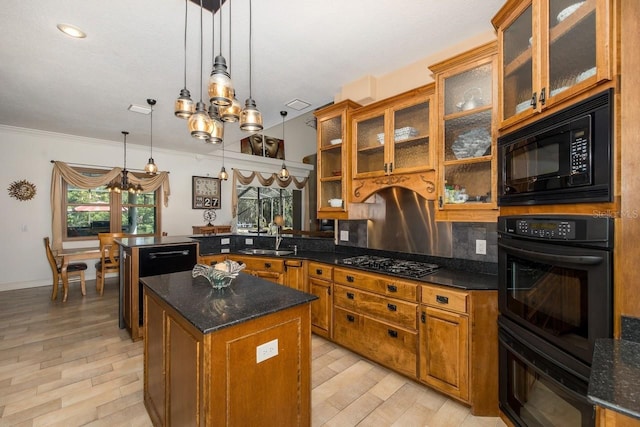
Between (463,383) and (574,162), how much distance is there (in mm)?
1618

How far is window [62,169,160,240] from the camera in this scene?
18.8ft

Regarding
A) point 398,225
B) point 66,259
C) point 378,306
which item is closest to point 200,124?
point 378,306

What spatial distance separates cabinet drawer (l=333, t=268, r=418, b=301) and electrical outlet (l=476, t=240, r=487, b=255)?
0.68 m

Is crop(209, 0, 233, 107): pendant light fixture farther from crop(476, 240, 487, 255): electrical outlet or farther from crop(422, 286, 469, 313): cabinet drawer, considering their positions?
crop(476, 240, 487, 255): electrical outlet

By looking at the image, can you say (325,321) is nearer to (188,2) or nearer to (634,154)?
(634,154)

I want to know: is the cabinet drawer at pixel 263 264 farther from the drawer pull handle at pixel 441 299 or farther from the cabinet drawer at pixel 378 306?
the drawer pull handle at pixel 441 299

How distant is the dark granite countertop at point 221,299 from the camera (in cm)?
130

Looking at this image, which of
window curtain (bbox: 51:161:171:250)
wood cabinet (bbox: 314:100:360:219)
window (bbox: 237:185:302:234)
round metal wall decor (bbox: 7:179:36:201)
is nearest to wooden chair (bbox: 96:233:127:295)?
window curtain (bbox: 51:161:171:250)

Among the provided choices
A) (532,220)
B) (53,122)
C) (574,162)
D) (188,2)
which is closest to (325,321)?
(532,220)

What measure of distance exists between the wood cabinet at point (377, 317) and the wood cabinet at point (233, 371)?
1.04m

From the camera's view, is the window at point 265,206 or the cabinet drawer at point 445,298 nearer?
the cabinet drawer at point 445,298

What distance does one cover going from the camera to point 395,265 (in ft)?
8.82

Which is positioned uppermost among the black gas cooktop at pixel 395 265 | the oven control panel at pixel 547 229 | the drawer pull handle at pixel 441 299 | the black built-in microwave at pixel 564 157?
the black built-in microwave at pixel 564 157

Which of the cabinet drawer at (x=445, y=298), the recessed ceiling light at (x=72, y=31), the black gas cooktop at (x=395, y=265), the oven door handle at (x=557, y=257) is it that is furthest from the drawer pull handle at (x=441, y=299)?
the recessed ceiling light at (x=72, y=31)
